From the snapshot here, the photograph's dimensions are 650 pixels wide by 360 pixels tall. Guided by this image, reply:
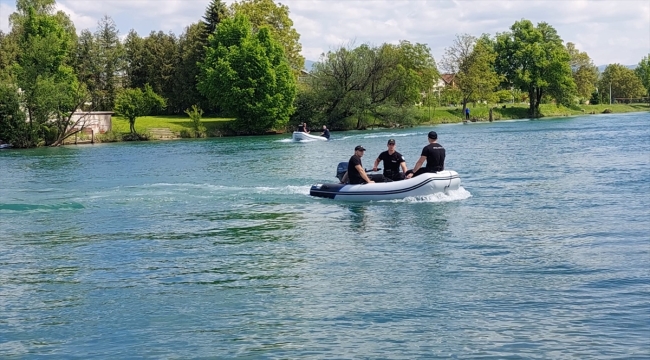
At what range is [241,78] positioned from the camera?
73.7m

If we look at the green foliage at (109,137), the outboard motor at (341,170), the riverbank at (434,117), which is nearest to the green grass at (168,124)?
the riverbank at (434,117)

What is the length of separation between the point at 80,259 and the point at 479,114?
86.9m

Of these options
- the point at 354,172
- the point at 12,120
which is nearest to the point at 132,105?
the point at 12,120

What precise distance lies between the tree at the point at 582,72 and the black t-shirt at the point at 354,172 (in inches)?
4437

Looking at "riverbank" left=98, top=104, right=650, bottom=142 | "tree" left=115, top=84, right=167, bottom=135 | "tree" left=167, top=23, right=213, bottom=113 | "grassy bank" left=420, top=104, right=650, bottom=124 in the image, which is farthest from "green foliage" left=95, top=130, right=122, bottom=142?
"grassy bank" left=420, top=104, right=650, bottom=124

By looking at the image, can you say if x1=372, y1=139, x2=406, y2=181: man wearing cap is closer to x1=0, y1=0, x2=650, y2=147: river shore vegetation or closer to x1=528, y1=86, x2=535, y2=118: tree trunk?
x1=0, y1=0, x2=650, y2=147: river shore vegetation

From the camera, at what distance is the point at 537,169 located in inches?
1174

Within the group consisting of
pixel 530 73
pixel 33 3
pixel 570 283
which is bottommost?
pixel 570 283

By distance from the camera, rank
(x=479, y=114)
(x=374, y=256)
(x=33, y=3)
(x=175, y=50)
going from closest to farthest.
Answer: (x=374, y=256), (x=33, y=3), (x=175, y=50), (x=479, y=114)

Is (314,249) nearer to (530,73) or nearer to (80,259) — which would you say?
(80,259)

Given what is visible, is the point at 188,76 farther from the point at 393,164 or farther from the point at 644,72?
the point at 644,72

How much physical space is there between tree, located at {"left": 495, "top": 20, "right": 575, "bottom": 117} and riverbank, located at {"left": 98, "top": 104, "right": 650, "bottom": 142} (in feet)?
12.6

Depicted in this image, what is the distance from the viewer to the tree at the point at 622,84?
146250mm

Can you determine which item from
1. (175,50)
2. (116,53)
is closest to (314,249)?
(116,53)
